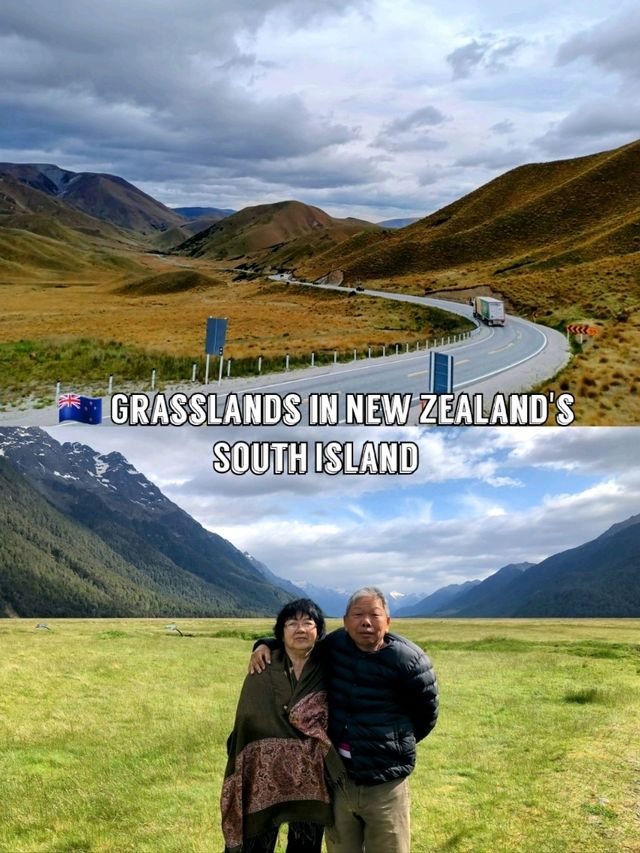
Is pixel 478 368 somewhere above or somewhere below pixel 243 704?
above

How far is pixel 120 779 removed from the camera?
11484 mm

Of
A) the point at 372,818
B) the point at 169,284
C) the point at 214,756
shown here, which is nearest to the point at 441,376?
the point at 214,756

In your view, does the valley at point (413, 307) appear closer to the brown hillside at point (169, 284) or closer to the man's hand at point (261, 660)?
the brown hillside at point (169, 284)

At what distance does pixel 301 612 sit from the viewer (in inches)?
255

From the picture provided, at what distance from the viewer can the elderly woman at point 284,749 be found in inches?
253

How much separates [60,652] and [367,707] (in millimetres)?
22304

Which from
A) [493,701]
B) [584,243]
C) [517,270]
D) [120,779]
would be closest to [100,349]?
[493,701]

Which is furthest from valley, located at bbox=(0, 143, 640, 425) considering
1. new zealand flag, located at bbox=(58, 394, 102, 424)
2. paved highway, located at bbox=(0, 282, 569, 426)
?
new zealand flag, located at bbox=(58, 394, 102, 424)

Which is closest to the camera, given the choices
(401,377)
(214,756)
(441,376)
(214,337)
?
(214,756)

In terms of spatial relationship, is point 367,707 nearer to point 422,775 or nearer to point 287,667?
point 287,667

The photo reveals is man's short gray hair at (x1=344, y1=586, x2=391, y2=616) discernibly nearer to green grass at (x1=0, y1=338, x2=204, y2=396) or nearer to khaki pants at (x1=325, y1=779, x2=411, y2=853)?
khaki pants at (x1=325, y1=779, x2=411, y2=853)

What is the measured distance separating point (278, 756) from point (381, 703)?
3.73ft

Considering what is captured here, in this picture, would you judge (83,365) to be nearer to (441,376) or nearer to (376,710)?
(441,376)

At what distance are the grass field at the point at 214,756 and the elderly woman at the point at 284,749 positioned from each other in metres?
1.98
